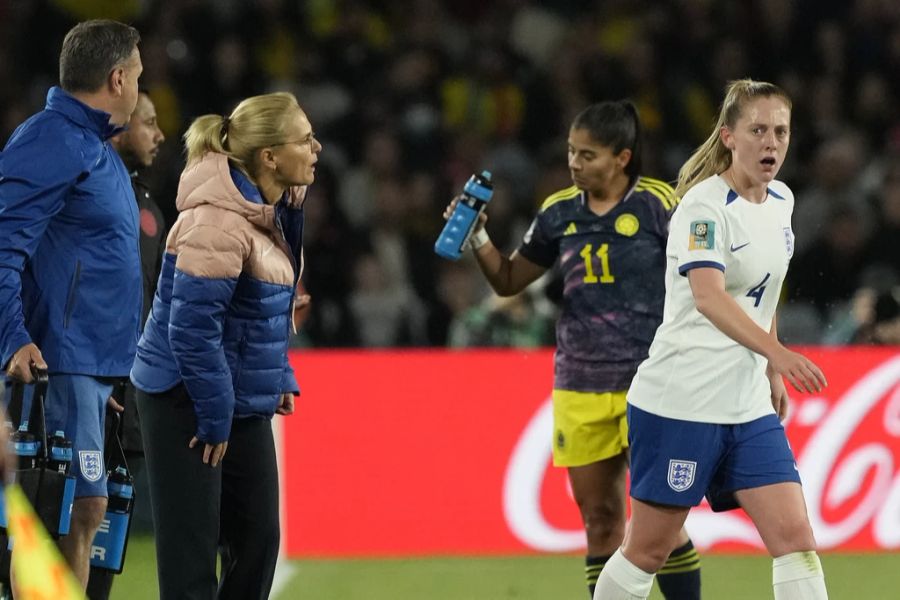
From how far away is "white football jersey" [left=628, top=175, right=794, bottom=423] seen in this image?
4.69 meters

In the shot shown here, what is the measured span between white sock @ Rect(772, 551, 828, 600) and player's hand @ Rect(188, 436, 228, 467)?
171cm

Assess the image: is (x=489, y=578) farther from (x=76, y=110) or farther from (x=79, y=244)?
(x=76, y=110)

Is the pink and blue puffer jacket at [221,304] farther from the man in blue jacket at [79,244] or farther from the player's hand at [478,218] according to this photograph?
the player's hand at [478,218]

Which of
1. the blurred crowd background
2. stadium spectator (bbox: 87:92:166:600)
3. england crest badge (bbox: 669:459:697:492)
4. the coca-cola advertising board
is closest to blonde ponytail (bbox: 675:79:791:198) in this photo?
england crest badge (bbox: 669:459:697:492)

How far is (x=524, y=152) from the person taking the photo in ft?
38.8

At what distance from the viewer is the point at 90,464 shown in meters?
5.11

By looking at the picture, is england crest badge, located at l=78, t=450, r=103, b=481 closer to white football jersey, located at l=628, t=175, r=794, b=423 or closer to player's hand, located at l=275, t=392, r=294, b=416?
player's hand, located at l=275, t=392, r=294, b=416

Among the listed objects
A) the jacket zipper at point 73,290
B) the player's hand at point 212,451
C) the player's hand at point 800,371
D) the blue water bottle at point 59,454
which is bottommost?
the blue water bottle at point 59,454

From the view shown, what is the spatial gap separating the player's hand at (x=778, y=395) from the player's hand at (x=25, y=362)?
2393 mm

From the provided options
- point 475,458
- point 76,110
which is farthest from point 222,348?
point 475,458

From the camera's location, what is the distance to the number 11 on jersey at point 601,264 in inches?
231

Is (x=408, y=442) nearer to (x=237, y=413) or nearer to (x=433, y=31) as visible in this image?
(x=237, y=413)

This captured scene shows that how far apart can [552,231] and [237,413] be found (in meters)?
1.80

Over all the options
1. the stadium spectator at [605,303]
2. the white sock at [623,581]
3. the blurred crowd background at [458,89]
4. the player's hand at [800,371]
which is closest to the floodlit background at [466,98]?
the blurred crowd background at [458,89]
